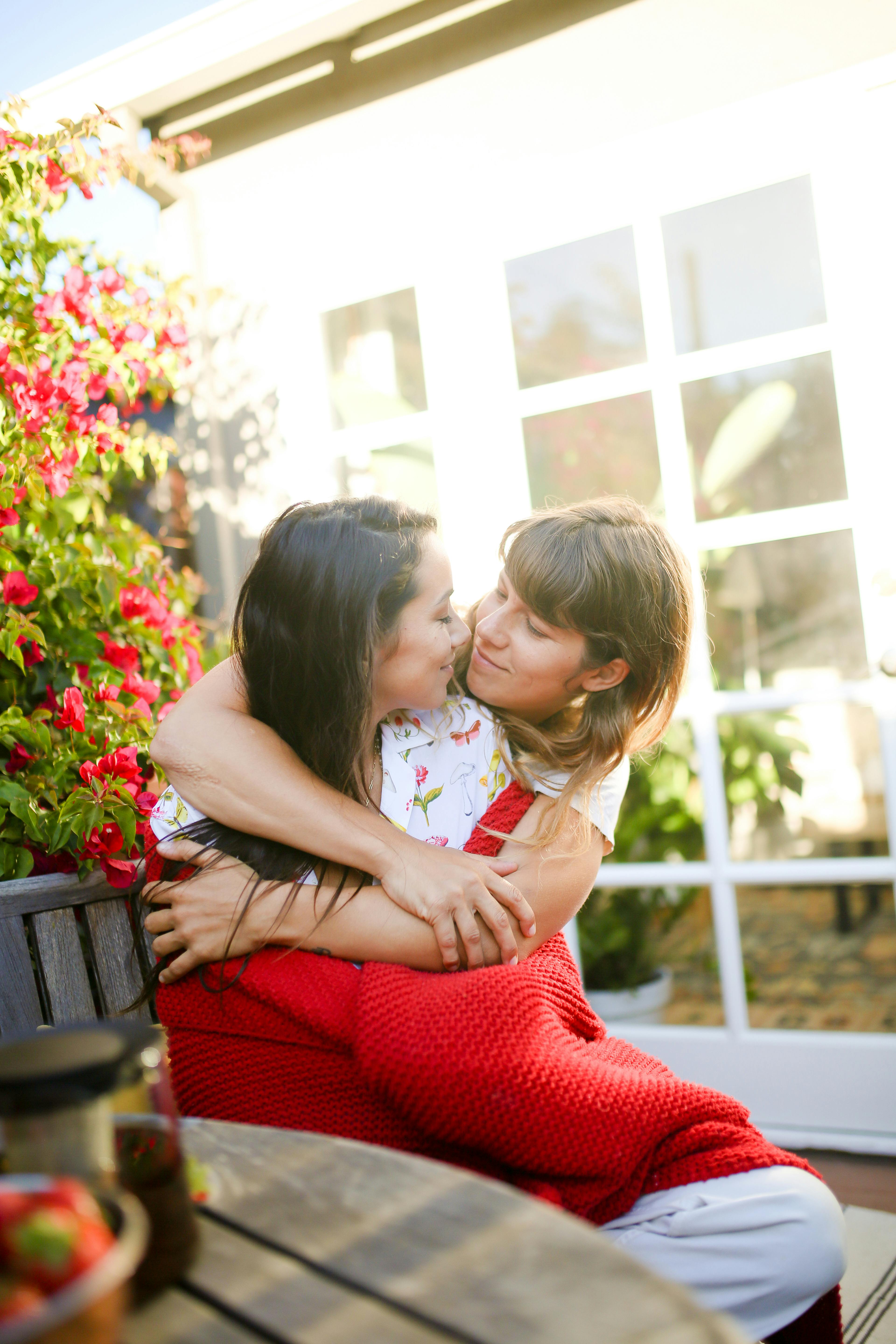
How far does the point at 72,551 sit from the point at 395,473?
1.21m

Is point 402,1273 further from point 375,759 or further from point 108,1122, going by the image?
point 375,759

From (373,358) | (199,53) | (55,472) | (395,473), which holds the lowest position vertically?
(55,472)

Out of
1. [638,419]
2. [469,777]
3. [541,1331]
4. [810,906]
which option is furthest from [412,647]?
[810,906]

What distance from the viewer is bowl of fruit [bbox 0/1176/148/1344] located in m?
0.48

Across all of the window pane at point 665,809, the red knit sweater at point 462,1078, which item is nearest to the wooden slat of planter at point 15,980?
the red knit sweater at point 462,1078

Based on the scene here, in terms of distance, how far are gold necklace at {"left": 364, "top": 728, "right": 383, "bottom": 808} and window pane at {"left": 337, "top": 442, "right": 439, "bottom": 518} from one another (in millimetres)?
1365

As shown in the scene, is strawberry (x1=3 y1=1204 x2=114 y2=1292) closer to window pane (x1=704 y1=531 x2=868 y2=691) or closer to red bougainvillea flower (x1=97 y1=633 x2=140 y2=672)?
red bougainvillea flower (x1=97 y1=633 x2=140 y2=672)

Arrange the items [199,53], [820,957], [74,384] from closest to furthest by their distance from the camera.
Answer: [74,384], [199,53], [820,957]

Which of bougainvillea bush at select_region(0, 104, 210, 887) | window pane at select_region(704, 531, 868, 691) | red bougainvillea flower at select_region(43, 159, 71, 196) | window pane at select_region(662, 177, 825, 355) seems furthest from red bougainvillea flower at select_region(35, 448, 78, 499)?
window pane at select_region(704, 531, 868, 691)

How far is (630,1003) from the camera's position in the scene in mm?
2746

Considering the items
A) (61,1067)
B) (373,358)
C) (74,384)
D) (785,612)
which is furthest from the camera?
(785,612)

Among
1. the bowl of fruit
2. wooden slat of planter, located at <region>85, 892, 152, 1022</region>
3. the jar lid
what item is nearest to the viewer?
the bowl of fruit

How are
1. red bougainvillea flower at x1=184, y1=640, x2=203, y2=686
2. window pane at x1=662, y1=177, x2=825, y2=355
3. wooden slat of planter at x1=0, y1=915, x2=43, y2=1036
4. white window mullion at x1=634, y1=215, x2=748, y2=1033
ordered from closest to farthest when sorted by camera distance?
wooden slat of planter at x1=0, y1=915, x2=43, y2=1036, red bougainvillea flower at x1=184, y1=640, x2=203, y2=686, white window mullion at x1=634, y1=215, x2=748, y2=1033, window pane at x1=662, y1=177, x2=825, y2=355

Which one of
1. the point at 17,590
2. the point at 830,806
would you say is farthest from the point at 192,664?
the point at 830,806
